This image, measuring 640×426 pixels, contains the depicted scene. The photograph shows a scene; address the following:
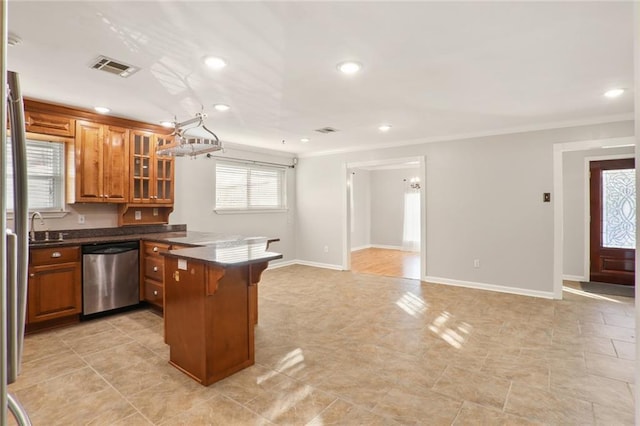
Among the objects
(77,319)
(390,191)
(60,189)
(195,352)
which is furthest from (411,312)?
(390,191)

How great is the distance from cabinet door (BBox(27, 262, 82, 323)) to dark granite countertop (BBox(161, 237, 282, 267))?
1.65m

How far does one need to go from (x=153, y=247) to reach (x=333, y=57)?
3030 millimetres

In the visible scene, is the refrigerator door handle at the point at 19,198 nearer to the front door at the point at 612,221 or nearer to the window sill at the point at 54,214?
the window sill at the point at 54,214

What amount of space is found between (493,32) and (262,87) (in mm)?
1970

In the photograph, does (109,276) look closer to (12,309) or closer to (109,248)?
(109,248)

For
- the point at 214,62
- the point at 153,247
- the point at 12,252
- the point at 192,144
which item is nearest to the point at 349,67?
the point at 214,62

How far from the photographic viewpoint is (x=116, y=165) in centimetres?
430

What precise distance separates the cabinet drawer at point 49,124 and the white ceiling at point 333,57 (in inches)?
9.2

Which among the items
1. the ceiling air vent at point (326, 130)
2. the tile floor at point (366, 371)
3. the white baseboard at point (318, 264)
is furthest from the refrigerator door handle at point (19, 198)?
the white baseboard at point (318, 264)

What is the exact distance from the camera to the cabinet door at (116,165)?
421 centimetres

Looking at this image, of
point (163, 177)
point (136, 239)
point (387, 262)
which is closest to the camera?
point (136, 239)

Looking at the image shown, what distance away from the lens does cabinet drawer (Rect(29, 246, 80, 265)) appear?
136 inches

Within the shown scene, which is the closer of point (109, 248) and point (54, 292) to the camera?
point (54, 292)

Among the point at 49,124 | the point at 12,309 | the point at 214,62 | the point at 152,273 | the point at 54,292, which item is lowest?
the point at 54,292
